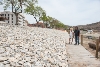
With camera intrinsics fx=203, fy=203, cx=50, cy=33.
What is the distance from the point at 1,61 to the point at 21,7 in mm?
44006

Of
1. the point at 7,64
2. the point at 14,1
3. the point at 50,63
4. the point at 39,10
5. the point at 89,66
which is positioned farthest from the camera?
the point at 39,10

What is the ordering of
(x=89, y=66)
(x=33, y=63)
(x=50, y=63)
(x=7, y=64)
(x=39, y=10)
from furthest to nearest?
(x=39, y=10) < (x=89, y=66) < (x=50, y=63) < (x=33, y=63) < (x=7, y=64)

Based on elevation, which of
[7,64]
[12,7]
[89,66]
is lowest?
[89,66]

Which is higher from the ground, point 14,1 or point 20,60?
point 14,1

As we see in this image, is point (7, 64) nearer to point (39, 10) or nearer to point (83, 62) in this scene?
point (83, 62)

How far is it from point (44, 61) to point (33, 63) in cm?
79

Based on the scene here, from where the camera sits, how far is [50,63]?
8711mm

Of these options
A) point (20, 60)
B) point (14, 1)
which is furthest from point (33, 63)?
point (14, 1)

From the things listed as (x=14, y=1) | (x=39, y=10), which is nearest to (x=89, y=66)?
(x=14, y=1)

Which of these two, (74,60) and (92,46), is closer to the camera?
(74,60)

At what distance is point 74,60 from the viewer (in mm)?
11812

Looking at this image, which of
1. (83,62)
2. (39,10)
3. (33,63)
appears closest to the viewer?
(33,63)

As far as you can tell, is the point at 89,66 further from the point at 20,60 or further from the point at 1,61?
the point at 1,61

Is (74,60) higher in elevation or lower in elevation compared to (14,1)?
lower
